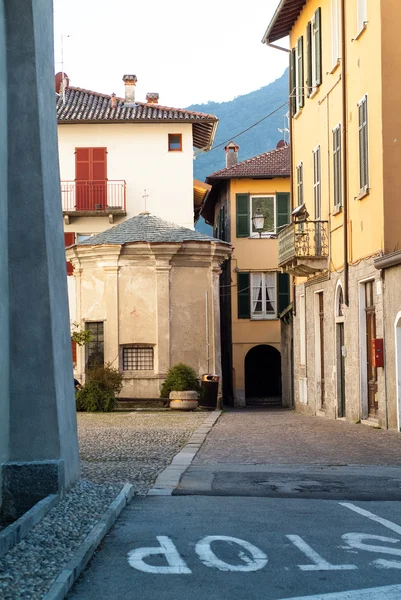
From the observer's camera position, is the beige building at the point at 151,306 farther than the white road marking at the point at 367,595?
Yes

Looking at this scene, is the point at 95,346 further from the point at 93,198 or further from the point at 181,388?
the point at 93,198

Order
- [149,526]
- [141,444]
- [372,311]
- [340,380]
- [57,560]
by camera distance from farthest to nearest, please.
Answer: [340,380]
[372,311]
[141,444]
[149,526]
[57,560]

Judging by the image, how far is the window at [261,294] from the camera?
4569cm

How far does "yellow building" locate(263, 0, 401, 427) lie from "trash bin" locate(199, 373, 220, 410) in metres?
2.69

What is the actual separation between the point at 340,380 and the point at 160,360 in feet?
30.7

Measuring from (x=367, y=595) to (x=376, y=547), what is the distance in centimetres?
158

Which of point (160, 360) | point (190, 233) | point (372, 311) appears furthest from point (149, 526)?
point (190, 233)

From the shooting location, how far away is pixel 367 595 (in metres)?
5.74

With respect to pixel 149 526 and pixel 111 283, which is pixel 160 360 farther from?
pixel 149 526

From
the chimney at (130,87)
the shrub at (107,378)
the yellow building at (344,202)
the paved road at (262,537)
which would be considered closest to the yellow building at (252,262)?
the chimney at (130,87)

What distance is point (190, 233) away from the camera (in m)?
35.9

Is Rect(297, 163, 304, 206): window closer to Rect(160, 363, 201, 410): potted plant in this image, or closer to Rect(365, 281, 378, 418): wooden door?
Rect(160, 363, 201, 410): potted plant

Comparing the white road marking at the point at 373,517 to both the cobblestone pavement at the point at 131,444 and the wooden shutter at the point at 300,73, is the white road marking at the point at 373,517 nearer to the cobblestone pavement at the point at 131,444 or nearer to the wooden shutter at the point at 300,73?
the cobblestone pavement at the point at 131,444

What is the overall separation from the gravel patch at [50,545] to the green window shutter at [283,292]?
35.9m
